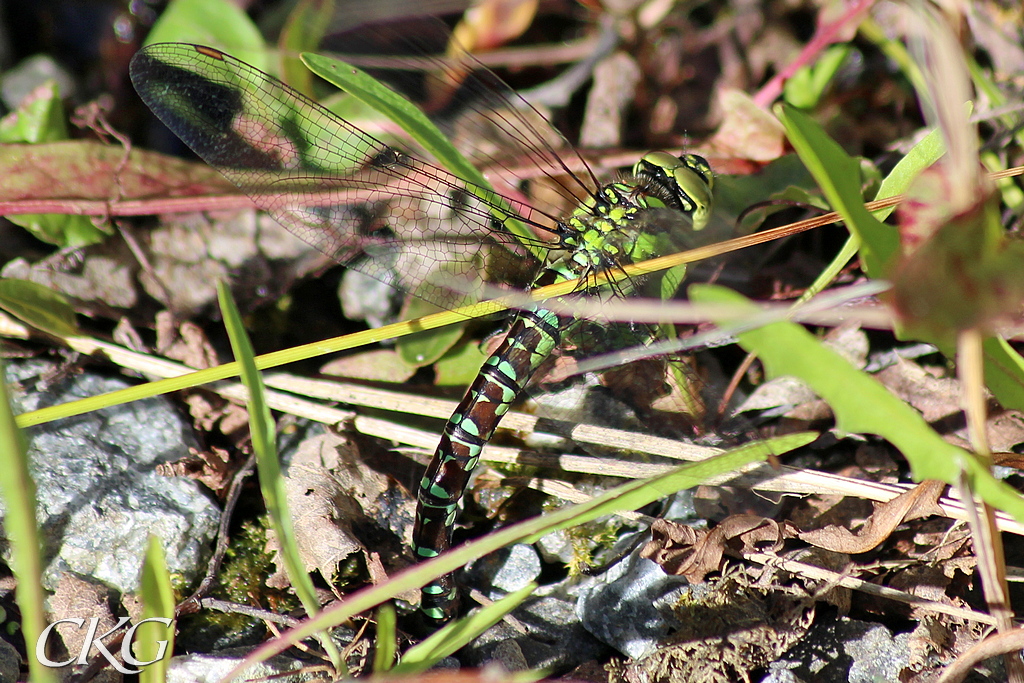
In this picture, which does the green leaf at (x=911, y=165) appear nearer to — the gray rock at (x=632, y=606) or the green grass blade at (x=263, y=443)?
the gray rock at (x=632, y=606)

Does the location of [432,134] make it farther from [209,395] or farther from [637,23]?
[637,23]

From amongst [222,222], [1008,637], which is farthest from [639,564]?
[222,222]

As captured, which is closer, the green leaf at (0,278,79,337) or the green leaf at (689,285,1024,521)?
the green leaf at (689,285,1024,521)

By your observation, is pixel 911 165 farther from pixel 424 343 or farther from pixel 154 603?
pixel 154 603

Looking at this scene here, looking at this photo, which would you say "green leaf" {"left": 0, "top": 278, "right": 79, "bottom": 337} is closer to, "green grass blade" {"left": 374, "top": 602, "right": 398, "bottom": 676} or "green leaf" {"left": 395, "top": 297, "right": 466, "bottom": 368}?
"green leaf" {"left": 395, "top": 297, "right": 466, "bottom": 368}

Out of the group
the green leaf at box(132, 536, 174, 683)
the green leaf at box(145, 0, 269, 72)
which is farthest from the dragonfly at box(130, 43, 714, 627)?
the green leaf at box(132, 536, 174, 683)
